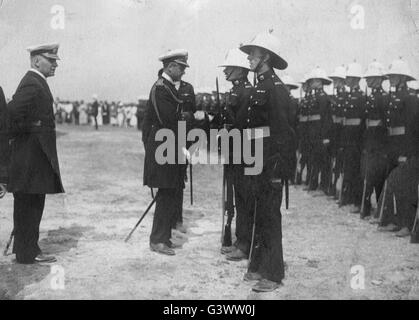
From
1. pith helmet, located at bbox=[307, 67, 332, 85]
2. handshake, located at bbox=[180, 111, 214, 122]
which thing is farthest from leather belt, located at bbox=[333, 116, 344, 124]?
handshake, located at bbox=[180, 111, 214, 122]

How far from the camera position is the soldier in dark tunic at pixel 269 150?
504 cm

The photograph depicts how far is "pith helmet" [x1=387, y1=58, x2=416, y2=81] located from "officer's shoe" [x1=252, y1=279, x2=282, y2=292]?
163 inches

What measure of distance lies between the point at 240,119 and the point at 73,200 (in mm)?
5113

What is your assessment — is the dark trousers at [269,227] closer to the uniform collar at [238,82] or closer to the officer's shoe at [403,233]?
the uniform collar at [238,82]

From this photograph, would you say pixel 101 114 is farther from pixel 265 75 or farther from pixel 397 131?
pixel 265 75

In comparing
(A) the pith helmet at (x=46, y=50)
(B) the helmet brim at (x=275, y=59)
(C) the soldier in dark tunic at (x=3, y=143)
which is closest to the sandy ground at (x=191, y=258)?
(C) the soldier in dark tunic at (x=3, y=143)

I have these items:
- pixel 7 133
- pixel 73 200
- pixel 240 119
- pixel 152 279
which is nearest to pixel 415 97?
pixel 240 119

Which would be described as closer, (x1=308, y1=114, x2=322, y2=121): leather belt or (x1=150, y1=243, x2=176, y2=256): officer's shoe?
(x1=150, y1=243, x2=176, y2=256): officer's shoe

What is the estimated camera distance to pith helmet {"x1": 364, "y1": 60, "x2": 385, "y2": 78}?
8.66 metres

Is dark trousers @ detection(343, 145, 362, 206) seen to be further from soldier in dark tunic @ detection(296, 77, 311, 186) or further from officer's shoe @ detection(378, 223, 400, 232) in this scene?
soldier in dark tunic @ detection(296, 77, 311, 186)

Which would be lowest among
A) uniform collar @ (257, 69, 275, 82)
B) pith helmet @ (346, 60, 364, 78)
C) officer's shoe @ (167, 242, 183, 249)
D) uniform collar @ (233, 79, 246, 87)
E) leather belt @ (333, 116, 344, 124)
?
officer's shoe @ (167, 242, 183, 249)

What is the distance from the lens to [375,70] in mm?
8742

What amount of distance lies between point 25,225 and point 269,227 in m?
2.83
